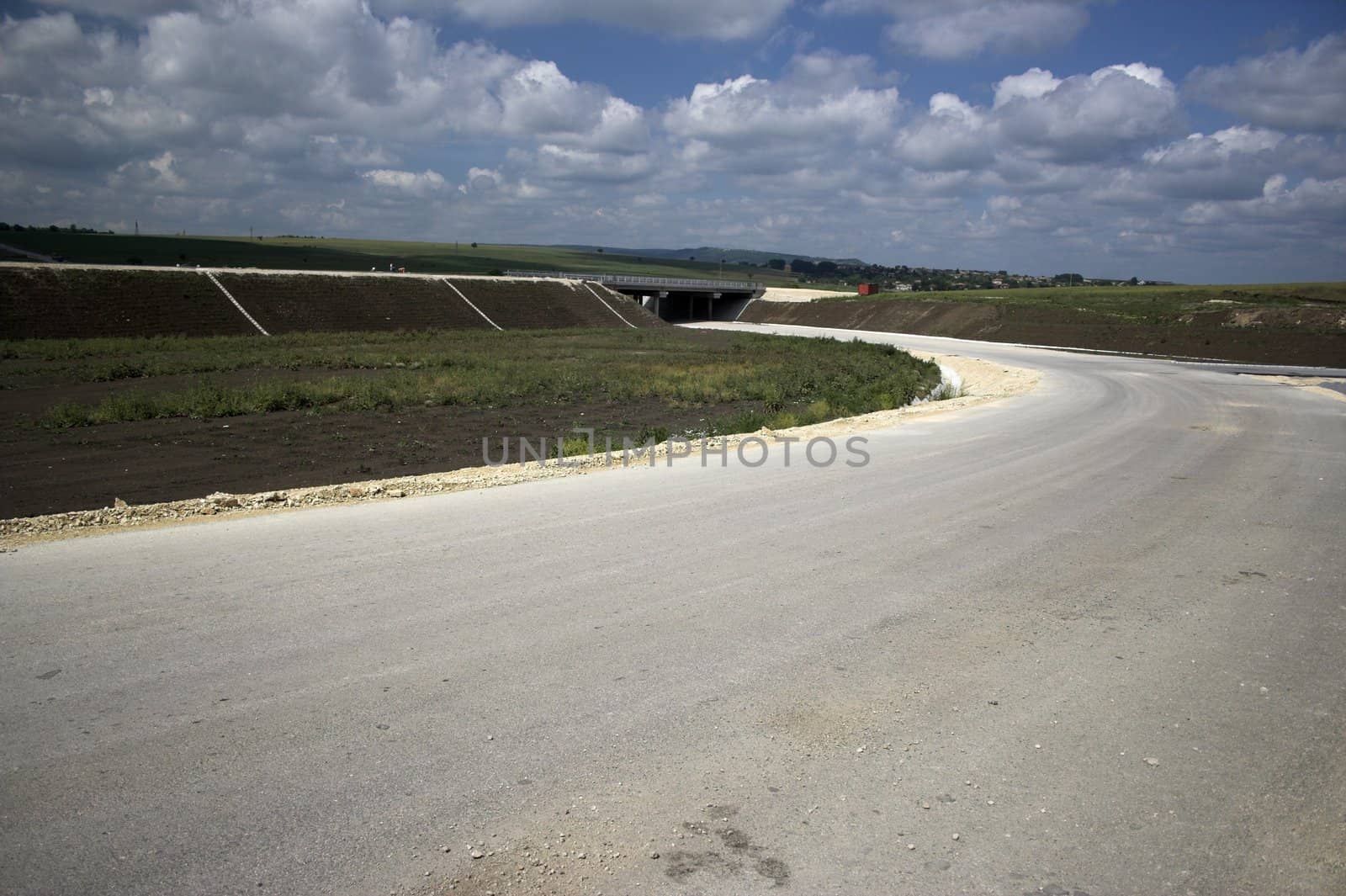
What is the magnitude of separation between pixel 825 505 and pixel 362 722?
681 centimetres

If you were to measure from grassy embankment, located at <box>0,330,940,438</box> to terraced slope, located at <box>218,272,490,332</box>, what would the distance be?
26.3ft

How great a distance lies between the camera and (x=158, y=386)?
2642cm

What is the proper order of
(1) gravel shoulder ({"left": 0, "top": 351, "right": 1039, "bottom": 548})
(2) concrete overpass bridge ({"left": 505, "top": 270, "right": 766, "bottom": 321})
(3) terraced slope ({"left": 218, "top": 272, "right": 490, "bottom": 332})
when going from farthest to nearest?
(2) concrete overpass bridge ({"left": 505, "top": 270, "right": 766, "bottom": 321}), (3) terraced slope ({"left": 218, "top": 272, "right": 490, "bottom": 332}), (1) gravel shoulder ({"left": 0, "top": 351, "right": 1039, "bottom": 548})

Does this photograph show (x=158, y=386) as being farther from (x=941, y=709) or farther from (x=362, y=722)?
(x=941, y=709)

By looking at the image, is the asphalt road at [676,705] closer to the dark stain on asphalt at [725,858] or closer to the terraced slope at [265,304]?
the dark stain on asphalt at [725,858]

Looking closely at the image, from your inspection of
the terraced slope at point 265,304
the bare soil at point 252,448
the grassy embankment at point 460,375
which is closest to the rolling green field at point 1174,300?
the grassy embankment at point 460,375

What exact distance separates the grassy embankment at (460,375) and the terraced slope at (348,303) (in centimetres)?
801

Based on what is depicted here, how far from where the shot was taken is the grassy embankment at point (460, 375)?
2197cm

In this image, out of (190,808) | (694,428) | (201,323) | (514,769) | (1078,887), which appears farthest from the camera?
(201,323)

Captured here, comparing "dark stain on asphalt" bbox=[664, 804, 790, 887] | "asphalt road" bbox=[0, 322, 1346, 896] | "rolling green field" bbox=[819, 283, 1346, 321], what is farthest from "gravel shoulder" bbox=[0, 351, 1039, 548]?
"rolling green field" bbox=[819, 283, 1346, 321]

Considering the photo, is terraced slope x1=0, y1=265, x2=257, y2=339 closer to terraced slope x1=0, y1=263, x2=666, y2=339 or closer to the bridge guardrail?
terraced slope x1=0, y1=263, x2=666, y2=339

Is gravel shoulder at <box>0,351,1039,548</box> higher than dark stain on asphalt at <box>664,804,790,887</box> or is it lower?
lower

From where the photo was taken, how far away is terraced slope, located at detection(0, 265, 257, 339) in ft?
149

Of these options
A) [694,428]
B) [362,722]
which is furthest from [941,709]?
[694,428]
